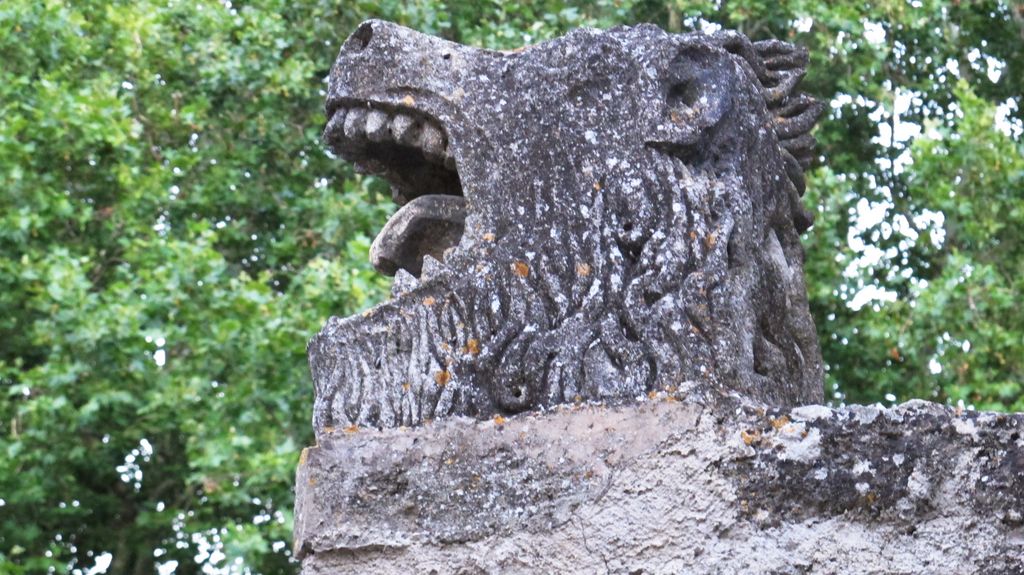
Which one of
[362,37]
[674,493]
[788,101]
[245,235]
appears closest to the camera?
[674,493]

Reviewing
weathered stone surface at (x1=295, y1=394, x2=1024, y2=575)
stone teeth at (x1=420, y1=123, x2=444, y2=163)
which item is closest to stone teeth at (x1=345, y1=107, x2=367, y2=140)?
stone teeth at (x1=420, y1=123, x2=444, y2=163)

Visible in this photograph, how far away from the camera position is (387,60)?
13.2 ft

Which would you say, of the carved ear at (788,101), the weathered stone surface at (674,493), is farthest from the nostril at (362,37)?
the weathered stone surface at (674,493)

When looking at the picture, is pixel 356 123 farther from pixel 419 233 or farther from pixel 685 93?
pixel 685 93

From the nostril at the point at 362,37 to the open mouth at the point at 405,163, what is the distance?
0.13 m

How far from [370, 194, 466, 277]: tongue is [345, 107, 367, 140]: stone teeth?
6.9 inches

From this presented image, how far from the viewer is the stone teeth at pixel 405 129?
13.1ft

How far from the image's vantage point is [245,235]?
42.0ft

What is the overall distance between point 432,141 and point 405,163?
0.49 feet

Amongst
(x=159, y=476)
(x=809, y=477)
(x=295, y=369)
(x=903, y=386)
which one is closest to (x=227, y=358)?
(x=295, y=369)

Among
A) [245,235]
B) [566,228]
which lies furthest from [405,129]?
[245,235]

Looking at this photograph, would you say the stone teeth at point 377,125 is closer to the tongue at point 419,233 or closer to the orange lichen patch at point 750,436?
the tongue at point 419,233

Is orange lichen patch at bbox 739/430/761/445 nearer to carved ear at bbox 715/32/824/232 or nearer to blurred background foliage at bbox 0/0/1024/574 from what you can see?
carved ear at bbox 715/32/824/232

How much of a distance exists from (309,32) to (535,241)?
9105 millimetres
